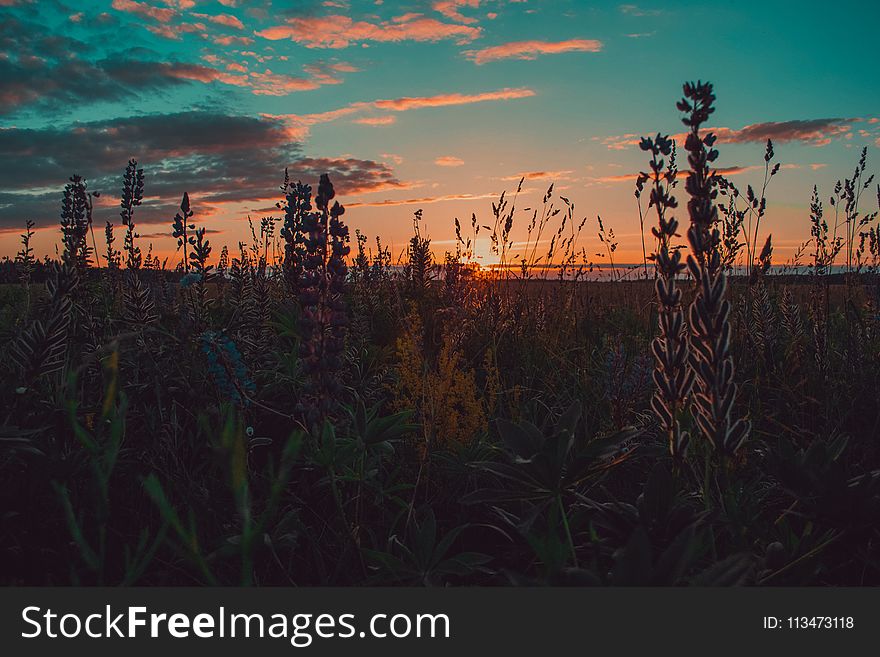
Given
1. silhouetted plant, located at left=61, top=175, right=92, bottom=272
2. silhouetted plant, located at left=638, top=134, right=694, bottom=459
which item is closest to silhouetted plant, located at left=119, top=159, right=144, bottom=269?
silhouetted plant, located at left=61, top=175, right=92, bottom=272

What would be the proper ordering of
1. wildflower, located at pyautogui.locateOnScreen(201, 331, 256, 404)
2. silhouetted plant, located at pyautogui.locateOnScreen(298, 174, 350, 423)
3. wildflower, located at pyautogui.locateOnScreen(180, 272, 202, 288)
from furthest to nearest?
wildflower, located at pyautogui.locateOnScreen(180, 272, 202, 288), wildflower, located at pyautogui.locateOnScreen(201, 331, 256, 404), silhouetted plant, located at pyautogui.locateOnScreen(298, 174, 350, 423)

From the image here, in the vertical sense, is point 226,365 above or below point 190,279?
below

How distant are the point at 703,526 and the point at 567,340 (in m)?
3.61

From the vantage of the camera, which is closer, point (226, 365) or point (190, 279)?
point (226, 365)

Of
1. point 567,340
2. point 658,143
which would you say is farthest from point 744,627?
point 567,340

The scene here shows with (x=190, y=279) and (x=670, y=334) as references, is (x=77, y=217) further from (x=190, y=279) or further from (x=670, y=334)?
(x=670, y=334)

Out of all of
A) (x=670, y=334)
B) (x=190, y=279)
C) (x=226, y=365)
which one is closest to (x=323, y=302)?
(x=226, y=365)

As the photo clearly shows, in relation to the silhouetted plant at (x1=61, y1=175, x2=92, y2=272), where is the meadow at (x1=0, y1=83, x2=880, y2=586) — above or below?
below

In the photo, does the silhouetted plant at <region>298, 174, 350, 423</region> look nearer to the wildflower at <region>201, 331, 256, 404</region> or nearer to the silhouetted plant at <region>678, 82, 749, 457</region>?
the wildflower at <region>201, 331, 256, 404</region>

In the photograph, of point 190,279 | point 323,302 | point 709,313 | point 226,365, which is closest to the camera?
point 709,313

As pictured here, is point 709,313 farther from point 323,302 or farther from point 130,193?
point 130,193

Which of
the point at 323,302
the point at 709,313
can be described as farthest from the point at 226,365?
the point at 709,313

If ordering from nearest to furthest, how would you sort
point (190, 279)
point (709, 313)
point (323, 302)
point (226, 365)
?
point (709, 313)
point (323, 302)
point (226, 365)
point (190, 279)

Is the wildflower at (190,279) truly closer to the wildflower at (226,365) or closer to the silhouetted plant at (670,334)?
the wildflower at (226,365)
